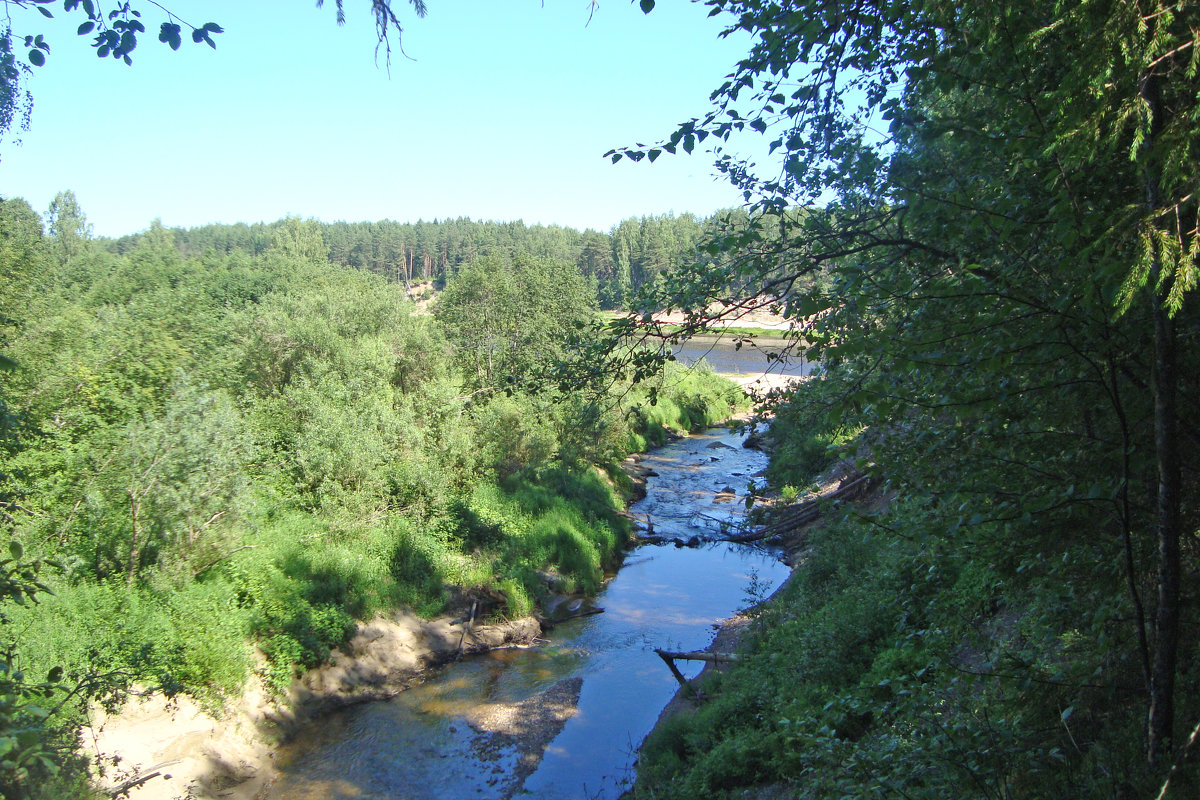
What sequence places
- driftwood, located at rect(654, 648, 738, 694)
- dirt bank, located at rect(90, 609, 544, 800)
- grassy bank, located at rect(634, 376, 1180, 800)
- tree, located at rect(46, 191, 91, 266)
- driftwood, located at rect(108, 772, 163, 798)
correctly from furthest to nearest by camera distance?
tree, located at rect(46, 191, 91, 266), driftwood, located at rect(654, 648, 738, 694), dirt bank, located at rect(90, 609, 544, 800), driftwood, located at rect(108, 772, 163, 798), grassy bank, located at rect(634, 376, 1180, 800)

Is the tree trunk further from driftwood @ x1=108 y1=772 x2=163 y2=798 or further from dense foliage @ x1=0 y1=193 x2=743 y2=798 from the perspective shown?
driftwood @ x1=108 y1=772 x2=163 y2=798

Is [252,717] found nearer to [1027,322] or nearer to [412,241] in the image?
[1027,322]

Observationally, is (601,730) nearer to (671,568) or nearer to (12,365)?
(671,568)

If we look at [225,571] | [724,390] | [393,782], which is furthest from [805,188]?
[724,390]

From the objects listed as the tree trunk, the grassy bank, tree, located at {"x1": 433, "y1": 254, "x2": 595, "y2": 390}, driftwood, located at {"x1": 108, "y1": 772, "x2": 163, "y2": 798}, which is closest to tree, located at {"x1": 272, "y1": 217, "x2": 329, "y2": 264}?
tree, located at {"x1": 433, "y1": 254, "x2": 595, "y2": 390}

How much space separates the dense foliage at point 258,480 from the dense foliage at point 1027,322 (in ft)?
5.16

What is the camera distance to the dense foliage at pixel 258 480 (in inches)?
→ 460

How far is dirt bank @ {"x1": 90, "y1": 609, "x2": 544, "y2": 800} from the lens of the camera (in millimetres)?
10625

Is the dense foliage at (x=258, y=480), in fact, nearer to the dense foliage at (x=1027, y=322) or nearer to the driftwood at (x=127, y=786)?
the driftwood at (x=127, y=786)

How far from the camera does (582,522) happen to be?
70.8 ft

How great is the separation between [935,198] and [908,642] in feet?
8.54

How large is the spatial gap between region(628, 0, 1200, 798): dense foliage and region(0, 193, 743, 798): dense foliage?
157 cm

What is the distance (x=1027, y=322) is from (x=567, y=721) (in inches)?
454

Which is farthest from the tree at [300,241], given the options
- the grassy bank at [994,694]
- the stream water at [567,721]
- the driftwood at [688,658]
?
the grassy bank at [994,694]
